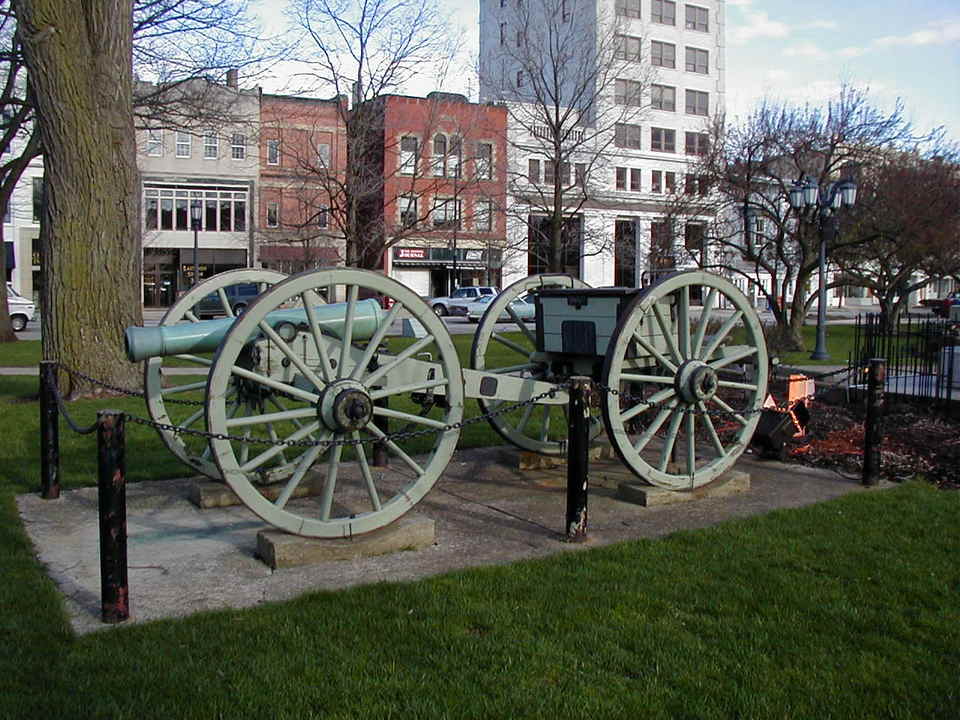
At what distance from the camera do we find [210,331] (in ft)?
18.8

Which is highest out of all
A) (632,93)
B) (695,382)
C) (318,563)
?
(632,93)

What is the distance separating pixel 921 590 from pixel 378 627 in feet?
8.88

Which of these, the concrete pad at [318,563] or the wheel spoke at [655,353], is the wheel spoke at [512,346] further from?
the wheel spoke at [655,353]

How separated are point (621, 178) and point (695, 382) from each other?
54.6 metres

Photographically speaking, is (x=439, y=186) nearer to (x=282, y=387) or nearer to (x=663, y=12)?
(x=282, y=387)

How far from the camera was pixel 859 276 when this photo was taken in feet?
93.2

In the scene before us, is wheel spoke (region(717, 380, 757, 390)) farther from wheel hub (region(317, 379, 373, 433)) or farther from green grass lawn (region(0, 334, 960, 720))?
wheel hub (region(317, 379, 373, 433))

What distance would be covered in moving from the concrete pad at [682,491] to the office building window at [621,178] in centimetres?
5354

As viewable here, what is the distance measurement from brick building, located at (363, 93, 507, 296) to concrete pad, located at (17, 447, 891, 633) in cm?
1655

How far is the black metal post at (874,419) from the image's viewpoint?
7219mm

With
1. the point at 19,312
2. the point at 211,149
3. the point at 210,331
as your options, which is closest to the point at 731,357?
the point at 210,331

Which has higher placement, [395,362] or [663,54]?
[663,54]

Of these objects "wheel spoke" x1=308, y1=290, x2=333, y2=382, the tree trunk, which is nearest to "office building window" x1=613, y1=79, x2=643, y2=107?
the tree trunk

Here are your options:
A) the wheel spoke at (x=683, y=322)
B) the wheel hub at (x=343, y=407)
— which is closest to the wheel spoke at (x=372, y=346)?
the wheel hub at (x=343, y=407)
